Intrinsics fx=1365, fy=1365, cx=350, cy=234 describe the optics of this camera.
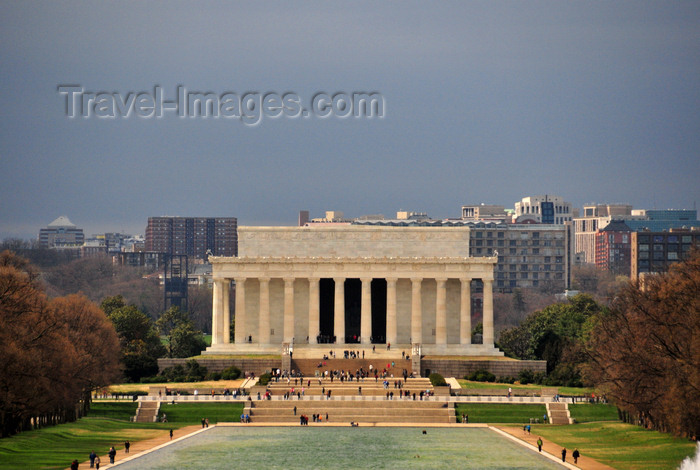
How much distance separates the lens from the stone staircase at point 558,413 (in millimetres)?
112250

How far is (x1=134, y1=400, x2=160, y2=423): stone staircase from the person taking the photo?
113 m

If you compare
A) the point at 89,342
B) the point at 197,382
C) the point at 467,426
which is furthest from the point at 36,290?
the point at 467,426

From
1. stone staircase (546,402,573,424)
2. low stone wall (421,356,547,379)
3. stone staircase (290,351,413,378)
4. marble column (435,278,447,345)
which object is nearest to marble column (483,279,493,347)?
marble column (435,278,447,345)

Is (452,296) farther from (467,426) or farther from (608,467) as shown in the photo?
(608,467)

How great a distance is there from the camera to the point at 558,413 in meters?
114

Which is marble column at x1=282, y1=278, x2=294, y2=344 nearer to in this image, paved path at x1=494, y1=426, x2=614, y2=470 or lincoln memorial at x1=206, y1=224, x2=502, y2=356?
lincoln memorial at x1=206, y1=224, x2=502, y2=356

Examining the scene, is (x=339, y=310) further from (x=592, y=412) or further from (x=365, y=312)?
(x=592, y=412)

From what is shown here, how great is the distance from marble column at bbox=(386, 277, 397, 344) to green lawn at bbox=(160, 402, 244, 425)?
29.6 metres

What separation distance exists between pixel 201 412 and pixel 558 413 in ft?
97.6

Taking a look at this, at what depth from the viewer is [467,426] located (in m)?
109

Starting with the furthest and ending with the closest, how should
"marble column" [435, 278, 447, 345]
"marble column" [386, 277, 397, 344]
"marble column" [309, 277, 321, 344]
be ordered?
1. "marble column" [309, 277, 321, 344]
2. "marble column" [386, 277, 397, 344]
3. "marble column" [435, 278, 447, 345]

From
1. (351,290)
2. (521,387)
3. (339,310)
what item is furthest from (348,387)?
(351,290)

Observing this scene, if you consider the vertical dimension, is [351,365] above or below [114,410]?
above

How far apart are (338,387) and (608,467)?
41272 mm
